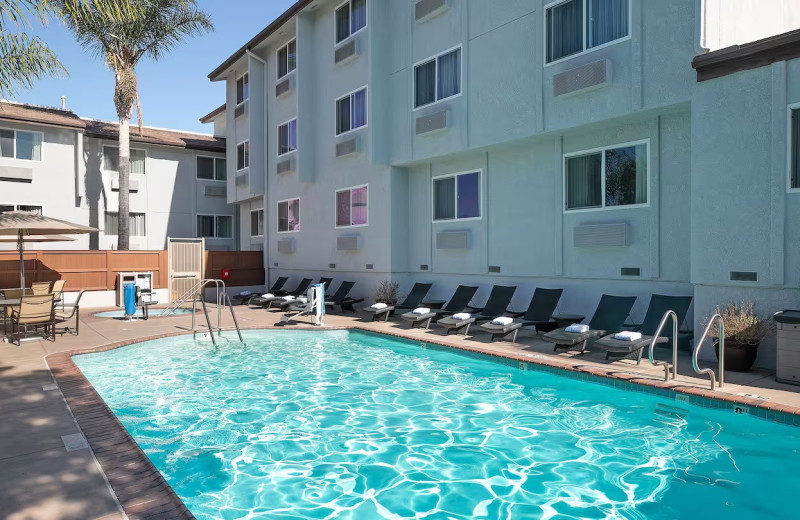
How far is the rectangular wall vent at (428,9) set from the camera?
557 inches

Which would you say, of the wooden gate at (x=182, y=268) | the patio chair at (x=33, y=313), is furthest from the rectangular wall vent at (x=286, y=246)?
the patio chair at (x=33, y=313)

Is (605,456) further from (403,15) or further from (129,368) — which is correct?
(403,15)

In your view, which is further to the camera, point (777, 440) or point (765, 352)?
point (765, 352)

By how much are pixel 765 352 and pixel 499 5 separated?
9.30m

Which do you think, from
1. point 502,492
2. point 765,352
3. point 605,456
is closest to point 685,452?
point 605,456

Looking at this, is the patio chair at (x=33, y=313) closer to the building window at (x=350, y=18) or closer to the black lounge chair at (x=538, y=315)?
the black lounge chair at (x=538, y=315)

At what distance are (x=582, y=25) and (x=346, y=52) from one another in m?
8.61

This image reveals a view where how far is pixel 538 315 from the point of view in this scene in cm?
1147

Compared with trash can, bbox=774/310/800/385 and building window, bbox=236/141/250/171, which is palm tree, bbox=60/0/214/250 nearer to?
building window, bbox=236/141/250/171

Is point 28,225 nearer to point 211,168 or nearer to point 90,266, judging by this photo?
point 90,266

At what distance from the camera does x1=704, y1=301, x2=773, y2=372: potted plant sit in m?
7.67

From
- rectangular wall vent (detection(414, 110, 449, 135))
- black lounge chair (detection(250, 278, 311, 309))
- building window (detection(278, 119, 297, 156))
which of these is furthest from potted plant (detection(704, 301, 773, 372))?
building window (detection(278, 119, 297, 156))

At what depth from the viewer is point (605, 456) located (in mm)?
5551

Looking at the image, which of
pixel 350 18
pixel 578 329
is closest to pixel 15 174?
pixel 350 18
